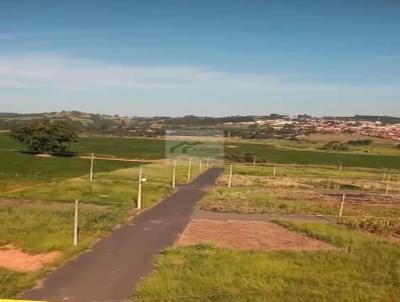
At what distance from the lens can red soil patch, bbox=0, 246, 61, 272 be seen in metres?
17.2

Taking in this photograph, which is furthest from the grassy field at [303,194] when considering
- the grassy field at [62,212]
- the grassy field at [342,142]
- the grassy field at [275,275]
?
the grassy field at [342,142]

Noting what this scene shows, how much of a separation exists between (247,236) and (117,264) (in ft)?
28.3

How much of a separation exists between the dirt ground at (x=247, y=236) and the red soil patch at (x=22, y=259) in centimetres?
589

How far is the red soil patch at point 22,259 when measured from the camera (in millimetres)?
17156

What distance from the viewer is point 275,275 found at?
17.5m

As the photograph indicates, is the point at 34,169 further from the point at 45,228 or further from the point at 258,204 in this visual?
the point at 45,228

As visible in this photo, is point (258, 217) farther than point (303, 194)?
No

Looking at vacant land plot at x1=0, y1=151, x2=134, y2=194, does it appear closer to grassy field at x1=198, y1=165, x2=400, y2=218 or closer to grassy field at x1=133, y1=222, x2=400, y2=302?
grassy field at x1=198, y1=165, x2=400, y2=218

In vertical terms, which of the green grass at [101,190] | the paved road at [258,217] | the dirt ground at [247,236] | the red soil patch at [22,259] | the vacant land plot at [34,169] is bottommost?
the vacant land plot at [34,169]

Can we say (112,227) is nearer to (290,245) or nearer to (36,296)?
(290,245)

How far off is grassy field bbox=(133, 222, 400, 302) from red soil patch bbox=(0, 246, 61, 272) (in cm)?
384

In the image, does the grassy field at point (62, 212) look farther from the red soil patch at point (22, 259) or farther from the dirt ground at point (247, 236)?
the dirt ground at point (247, 236)

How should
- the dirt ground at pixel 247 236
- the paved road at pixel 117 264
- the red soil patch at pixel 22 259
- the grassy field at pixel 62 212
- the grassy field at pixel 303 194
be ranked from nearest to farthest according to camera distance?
1. the paved road at pixel 117 264
2. the red soil patch at pixel 22 259
3. the grassy field at pixel 62 212
4. the dirt ground at pixel 247 236
5. the grassy field at pixel 303 194

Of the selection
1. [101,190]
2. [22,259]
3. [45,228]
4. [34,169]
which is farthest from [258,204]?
[34,169]
